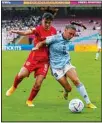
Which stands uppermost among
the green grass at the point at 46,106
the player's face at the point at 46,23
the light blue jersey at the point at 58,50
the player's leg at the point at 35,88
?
the player's face at the point at 46,23

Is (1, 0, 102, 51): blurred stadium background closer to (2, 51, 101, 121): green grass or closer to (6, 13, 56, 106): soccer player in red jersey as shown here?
(2, 51, 101, 121): green grass

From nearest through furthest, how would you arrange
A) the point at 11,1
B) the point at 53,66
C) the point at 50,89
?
the point at 53,66 → the point at 50,89 → the point at 11,1

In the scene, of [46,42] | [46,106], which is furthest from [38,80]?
[46,42]

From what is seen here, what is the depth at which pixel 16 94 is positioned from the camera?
1240 centimetres

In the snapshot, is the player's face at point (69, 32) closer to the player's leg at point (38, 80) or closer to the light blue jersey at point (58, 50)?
the light blue jersey at point (58, 50)

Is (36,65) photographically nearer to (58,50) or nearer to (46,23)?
(58,50)

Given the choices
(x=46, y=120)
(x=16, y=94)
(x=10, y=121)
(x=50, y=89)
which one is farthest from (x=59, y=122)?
(x=50, y=89)

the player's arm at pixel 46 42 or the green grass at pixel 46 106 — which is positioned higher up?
the player's arm at pixel 46 42

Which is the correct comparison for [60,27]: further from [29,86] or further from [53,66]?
[53,66]

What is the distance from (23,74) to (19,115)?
1635 mm

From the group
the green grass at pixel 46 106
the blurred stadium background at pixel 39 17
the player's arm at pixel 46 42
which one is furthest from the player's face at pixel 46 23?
the blurred stadium background at pixel 39 17

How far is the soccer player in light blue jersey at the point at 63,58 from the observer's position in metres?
10.1

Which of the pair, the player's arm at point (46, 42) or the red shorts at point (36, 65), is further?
the red shorts at point (36, 65)

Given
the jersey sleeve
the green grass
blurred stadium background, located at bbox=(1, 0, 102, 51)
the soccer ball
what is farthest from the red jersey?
blurred stadium background, located at bbox=(1, 0, 102, 51)
